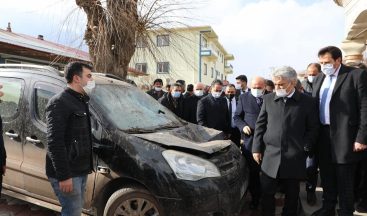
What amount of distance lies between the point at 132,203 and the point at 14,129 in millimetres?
1792

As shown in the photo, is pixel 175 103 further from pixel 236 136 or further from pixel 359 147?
pixel 359 147

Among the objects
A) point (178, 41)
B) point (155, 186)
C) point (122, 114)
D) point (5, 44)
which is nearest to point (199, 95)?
point (178, 41)

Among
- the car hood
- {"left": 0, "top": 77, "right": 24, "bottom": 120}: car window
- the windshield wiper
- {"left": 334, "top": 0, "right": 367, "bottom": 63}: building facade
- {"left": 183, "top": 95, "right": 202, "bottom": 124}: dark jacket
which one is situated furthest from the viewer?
{"left": 334, "top": 0, "right": 367, "bottom": 63}: building facade

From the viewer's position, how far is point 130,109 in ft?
12.9

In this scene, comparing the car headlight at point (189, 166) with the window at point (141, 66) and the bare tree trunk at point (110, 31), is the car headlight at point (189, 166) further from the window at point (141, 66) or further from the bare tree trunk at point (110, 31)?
the window at point (141, 66)

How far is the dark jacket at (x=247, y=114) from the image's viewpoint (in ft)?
15.4

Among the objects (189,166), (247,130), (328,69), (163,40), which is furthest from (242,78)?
(189,166)

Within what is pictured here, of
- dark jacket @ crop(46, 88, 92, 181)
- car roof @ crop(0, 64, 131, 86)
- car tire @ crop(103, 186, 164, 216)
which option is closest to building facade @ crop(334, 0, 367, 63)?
car roof @ crop(0, 64, 131, 86)

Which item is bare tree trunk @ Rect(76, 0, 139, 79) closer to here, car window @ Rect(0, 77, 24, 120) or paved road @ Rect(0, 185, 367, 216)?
car window @ Rect(0, 77, 24, 120)

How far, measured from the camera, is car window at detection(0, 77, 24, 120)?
405 centimetres

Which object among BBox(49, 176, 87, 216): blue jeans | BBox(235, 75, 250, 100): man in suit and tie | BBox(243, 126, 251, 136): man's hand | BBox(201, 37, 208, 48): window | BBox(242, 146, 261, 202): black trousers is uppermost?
BBox(201, 37, 208, 48): window

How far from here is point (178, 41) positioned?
6617 mm

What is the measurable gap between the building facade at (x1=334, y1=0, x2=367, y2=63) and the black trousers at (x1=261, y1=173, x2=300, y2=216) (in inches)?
217

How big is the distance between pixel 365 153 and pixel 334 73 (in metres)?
1.09
